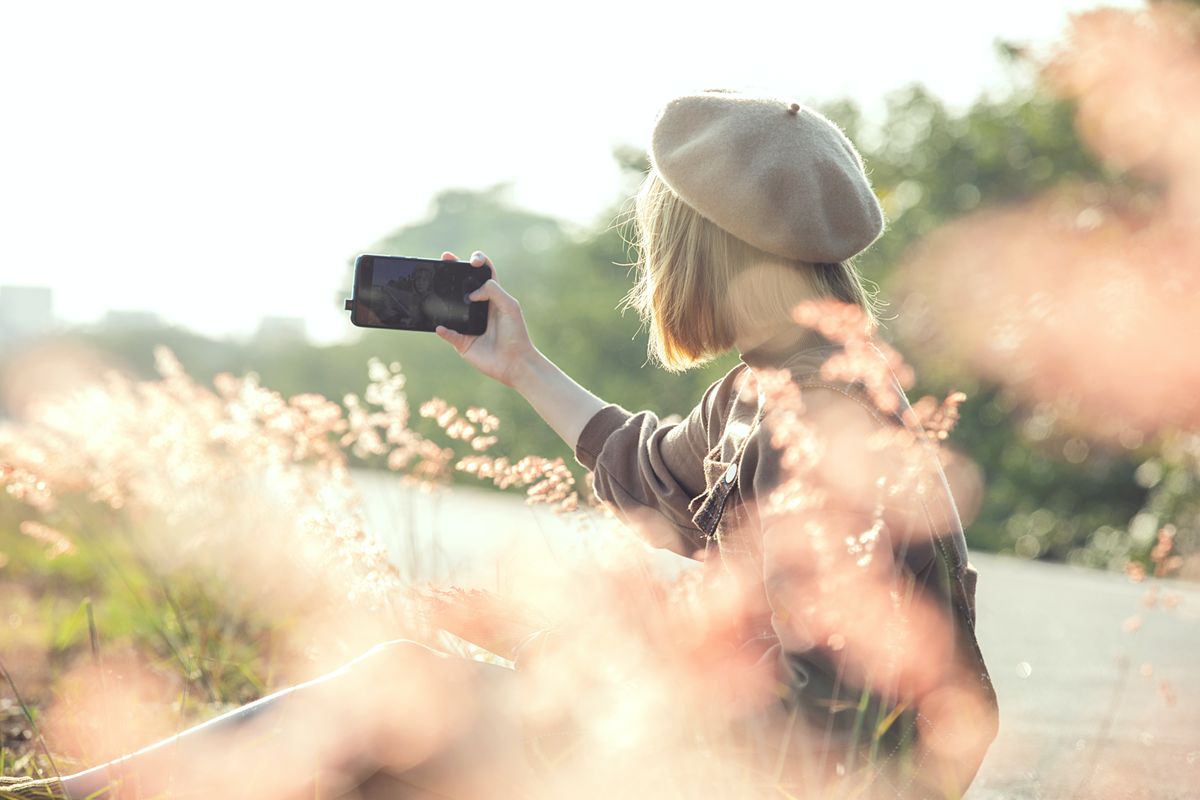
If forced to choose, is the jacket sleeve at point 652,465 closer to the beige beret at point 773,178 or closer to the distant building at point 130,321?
the beige beret at point 773,178

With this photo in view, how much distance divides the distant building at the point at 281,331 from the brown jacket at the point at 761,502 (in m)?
13.2

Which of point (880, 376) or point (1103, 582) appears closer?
point (880, 376)

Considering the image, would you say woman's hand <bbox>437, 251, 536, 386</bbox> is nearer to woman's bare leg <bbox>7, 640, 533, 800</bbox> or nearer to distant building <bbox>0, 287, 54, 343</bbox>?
woman's bare leg <bbox>7, 640, 533, 800</bbox>

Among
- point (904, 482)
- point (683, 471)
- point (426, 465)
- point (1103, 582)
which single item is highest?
point (904, 482)

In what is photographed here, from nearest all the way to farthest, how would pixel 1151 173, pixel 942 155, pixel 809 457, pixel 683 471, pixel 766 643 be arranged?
pixel 809 457 < pixel 766 643 < pixel 683 471 < pixel 1151 173 < pixel 942 155

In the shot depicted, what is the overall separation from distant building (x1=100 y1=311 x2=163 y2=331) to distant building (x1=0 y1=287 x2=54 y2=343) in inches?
30.1

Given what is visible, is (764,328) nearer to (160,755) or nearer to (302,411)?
(160,755)

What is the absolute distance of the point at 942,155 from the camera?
43.1 feet

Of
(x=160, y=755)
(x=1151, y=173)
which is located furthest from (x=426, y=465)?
(x=1151, y=173)

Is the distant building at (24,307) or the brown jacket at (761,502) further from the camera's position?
the distant building at (24,307)

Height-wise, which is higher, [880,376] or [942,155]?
[880,376]

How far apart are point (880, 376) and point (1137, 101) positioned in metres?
5.82

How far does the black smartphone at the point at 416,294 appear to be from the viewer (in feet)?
7.47

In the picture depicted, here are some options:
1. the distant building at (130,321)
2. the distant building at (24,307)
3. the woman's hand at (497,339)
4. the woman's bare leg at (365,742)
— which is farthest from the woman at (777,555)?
the distant building at (24,307)
